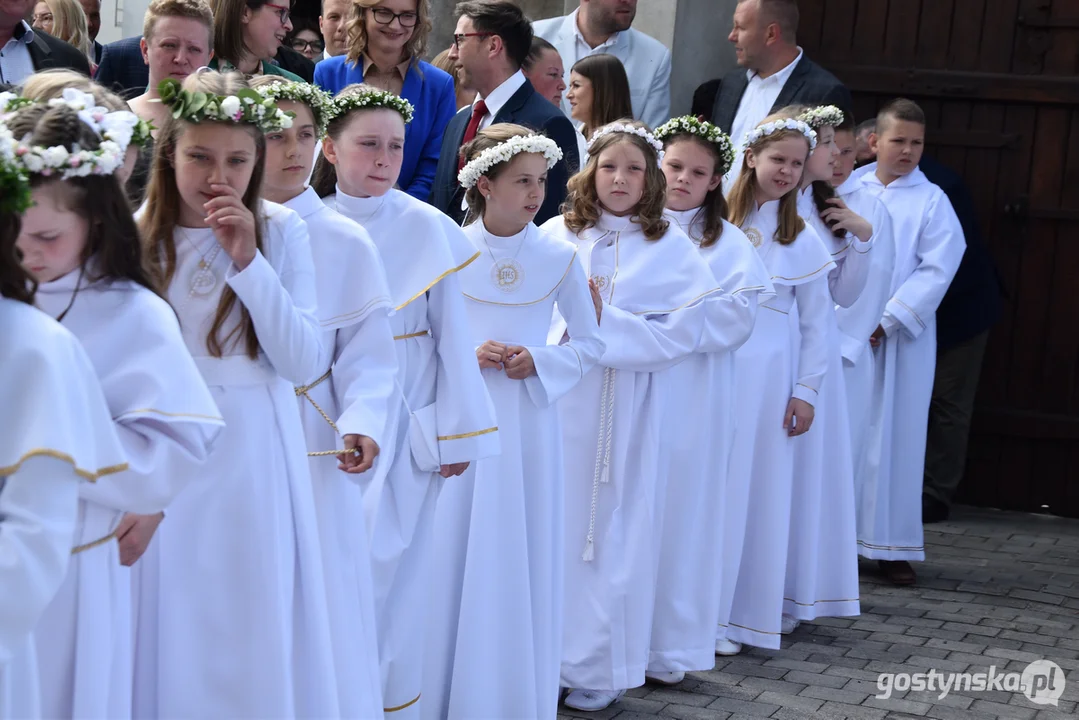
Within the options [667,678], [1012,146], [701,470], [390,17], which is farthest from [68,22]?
[1012,146]

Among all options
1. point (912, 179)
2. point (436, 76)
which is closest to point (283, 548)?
point (436, 76)

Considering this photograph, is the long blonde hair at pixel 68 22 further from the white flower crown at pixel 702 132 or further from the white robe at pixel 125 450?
the white robe at pixel 125 450

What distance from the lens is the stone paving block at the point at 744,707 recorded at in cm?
525

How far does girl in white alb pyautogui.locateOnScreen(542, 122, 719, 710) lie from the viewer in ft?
17.4

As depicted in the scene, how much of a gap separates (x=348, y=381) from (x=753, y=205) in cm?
286

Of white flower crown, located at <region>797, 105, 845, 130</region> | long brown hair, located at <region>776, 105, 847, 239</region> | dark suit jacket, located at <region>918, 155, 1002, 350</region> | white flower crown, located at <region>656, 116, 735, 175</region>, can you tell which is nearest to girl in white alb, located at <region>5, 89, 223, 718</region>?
white flower crown, located at <region>656, 116, 735, 175</region>

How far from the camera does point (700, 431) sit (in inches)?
224

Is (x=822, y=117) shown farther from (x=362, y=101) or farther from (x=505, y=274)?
(x=362, y=101)

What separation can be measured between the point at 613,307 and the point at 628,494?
697 millimetres

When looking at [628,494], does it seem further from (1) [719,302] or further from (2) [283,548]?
(2) [283,548]

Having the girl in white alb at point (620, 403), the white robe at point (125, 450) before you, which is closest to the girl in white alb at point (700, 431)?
the girl in white alb at point (620, 403)

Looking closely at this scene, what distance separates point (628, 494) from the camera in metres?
5.41

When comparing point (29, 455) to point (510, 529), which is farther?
point (510, 529)

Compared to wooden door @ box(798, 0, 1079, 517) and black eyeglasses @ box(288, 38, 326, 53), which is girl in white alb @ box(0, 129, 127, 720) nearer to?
black eyeglasses @ box(288, 38, 326, 53)
